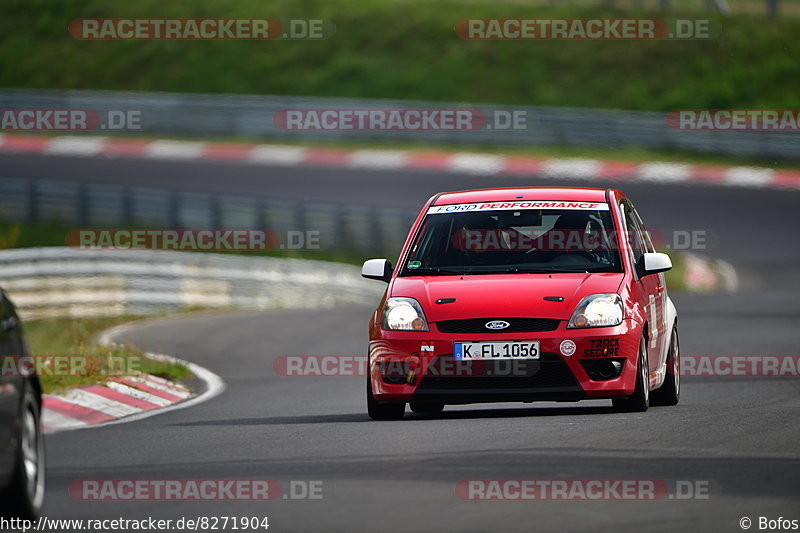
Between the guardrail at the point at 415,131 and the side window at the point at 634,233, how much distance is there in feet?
81.3

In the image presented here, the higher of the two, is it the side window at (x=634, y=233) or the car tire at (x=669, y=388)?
the side window at (x=634, y=233)

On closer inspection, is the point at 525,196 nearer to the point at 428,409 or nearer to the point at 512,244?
the point at 512,244

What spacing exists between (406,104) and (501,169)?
5365mm

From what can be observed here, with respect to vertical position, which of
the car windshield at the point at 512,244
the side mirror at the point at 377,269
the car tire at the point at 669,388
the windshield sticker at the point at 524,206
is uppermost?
the windshield sticker at the point at 524,206

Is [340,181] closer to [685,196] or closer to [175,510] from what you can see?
[685,196]

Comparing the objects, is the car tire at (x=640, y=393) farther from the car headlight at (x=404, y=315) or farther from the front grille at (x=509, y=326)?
the car headlight at (x=404, y=315)

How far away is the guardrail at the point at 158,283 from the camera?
22.2 meters

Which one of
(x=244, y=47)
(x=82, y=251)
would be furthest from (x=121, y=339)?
(x=244, y=47)

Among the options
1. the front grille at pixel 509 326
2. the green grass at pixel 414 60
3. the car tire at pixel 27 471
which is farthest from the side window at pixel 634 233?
the green grass at pixel 414 60

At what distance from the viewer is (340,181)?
1403 inches

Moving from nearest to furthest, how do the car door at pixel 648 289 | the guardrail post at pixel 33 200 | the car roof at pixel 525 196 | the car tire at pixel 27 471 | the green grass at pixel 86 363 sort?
1. the car tire at pixel 27 471
2. the car door at pixel 648 289
3. the car roof at pixel 525 196
4. the green grass at pixel 86 363
5. the guardrail post at pixel 33 200

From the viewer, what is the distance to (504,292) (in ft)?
34.9

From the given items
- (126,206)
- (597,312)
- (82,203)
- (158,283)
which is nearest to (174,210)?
(126,206)

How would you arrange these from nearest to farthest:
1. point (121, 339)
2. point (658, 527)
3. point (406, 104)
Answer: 1. point (658, 527)
2. point (121, 339)
3. point (406, 104)
